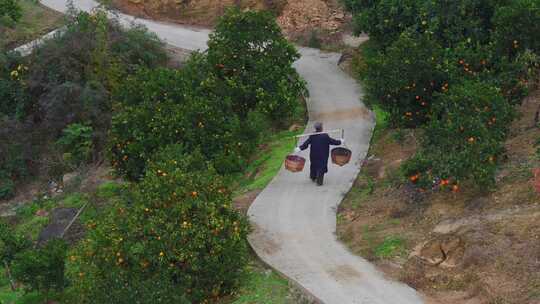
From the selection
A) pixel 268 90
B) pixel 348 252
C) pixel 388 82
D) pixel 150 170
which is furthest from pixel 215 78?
pixel 348 252

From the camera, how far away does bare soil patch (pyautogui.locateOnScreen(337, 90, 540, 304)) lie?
9180 mm

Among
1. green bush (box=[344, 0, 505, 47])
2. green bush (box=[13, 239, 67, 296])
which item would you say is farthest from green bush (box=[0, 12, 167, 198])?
green bush (box=[13, 239, 67, 296])

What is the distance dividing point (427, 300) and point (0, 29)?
19476 mm

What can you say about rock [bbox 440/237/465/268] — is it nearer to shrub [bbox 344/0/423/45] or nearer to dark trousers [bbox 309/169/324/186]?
dark trousers [bbox 309/169/324/186]

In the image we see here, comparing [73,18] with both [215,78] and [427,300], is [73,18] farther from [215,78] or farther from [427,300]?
[427,300]

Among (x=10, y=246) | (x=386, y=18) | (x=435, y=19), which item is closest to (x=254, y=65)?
(x=386, y=18)

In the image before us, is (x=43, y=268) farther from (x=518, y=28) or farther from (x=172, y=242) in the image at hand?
(x=518, y=28)

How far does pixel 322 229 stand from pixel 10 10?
708 inches

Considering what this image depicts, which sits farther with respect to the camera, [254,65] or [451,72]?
[254,65]

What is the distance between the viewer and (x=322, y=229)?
38.4ft

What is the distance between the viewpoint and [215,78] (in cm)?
1708

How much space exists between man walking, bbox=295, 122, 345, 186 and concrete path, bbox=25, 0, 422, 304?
0.32 meters

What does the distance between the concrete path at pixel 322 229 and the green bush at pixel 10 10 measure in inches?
478

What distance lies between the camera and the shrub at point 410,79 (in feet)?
48.4
